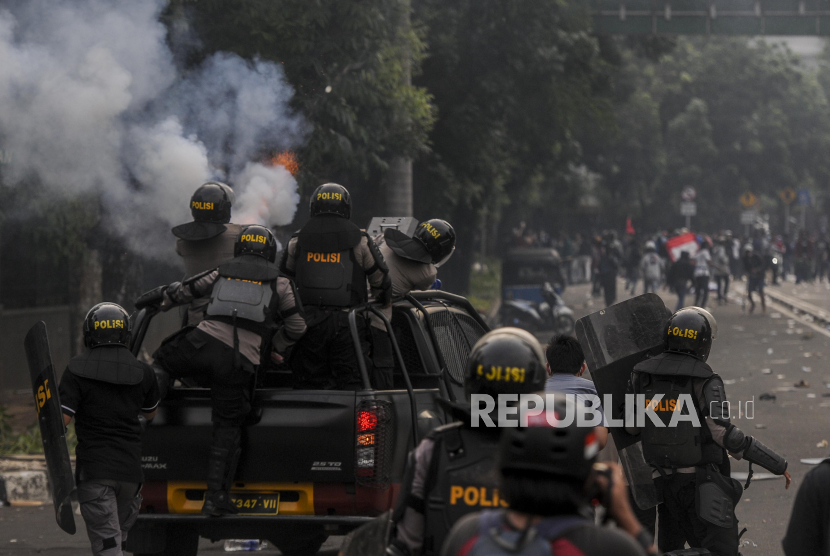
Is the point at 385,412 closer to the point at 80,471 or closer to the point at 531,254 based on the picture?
the point at 80,471

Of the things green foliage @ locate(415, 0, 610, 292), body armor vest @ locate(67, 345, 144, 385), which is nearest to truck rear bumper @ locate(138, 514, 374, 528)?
body armor vest @ locate(67, 345, 144, 385)

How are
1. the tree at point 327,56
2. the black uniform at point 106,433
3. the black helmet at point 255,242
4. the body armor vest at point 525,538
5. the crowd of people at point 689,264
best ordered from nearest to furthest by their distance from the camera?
the body armor vest at point 525,538 < the black uniform at point 106,433 < the black helmet at point 255,242 < the tree at point 327,56 < the crowd of people at point 689,264

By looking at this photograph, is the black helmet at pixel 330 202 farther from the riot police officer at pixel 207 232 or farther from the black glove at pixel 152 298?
the black glove at pixel 152 298

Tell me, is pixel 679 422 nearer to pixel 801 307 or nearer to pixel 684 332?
pixel 684 332

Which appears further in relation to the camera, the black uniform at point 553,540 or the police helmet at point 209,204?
the police helmet at point 209,204

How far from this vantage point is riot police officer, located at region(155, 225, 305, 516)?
5.29 m

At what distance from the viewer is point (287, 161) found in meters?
11.8

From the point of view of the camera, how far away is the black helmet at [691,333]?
207 inches

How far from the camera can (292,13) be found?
1170 cm

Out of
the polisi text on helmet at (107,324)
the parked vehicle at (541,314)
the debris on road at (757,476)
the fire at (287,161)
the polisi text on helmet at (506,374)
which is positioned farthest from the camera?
the parked vehicle at (541,314)

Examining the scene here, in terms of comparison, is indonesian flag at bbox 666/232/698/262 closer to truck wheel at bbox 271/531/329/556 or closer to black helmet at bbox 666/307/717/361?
truck wheel at bbox 271/531/329/556

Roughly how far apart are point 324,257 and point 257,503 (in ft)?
4.36

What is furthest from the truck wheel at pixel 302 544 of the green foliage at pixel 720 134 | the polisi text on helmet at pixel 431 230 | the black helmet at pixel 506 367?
the green foliage at pixel 720 134

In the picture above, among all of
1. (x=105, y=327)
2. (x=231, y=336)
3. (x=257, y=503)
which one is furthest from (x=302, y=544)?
(x=105, y=327)
